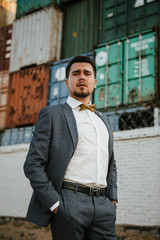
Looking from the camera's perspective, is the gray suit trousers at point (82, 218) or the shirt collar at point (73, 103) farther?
the shirt collar at point (73, 103)

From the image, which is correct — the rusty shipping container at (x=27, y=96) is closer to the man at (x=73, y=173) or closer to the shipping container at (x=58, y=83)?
the shipping container at (x=58, y=83)

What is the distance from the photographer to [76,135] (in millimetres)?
2057

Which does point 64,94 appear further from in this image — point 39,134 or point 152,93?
point 39,134

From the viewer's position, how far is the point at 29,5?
48.3ft

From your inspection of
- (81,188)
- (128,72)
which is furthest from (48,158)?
(128,72)

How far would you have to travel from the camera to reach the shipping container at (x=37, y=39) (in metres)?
13.4

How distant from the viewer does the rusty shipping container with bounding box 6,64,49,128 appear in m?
12.3

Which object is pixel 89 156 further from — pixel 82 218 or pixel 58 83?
pixel 58 83

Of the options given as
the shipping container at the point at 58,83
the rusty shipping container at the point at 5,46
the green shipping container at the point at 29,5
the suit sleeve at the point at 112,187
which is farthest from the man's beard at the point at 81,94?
the rusty shipping container at the point at 5,46

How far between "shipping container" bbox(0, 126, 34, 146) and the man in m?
9.37

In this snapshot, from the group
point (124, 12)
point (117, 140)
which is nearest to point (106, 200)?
point (117, 140)

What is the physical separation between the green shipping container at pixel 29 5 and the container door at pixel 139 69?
5.75 metres

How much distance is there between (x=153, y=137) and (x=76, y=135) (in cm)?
513

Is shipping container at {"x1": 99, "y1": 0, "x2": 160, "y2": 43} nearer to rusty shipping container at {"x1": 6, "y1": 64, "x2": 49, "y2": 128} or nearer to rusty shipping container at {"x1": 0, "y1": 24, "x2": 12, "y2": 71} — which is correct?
rusty shipping container at {"x1": 6, "y1": 64, "x2": 49, "y2": 128}
